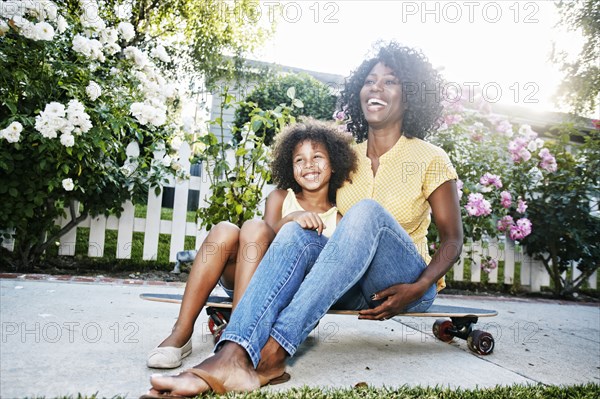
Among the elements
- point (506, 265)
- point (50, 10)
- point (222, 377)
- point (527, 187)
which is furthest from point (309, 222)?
point (506, 265)

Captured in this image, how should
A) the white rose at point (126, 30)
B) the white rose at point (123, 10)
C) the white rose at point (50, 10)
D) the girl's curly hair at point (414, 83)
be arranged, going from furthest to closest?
the white rose at point (123, 10), the white rose at point (126, 30), the white rose at point (50, 10), the girl's curly hair at point (414, 83)

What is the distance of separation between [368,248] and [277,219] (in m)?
0.64

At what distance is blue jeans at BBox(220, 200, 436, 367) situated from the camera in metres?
1.46

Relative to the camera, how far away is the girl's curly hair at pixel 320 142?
2.24 m

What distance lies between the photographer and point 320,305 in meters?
1.53

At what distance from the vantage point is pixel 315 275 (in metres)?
1.55

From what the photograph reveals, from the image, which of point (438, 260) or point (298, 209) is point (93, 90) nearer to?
point (298, 209)

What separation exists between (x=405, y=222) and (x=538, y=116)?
10228 millimetres

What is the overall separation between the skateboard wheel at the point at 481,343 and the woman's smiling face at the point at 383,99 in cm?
109

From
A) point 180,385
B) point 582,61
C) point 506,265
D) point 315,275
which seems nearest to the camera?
point 180,385

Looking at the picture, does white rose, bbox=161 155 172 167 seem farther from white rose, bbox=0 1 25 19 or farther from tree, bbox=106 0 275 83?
tree, bbox=106 0 275 83

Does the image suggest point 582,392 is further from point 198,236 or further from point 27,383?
point 198,236

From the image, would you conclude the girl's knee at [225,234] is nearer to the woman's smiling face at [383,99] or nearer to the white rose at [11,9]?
the woman's smiling face at [383,99]

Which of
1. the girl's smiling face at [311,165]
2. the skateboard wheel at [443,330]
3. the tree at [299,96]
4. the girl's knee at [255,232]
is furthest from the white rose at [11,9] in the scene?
the tree at [299,96]
